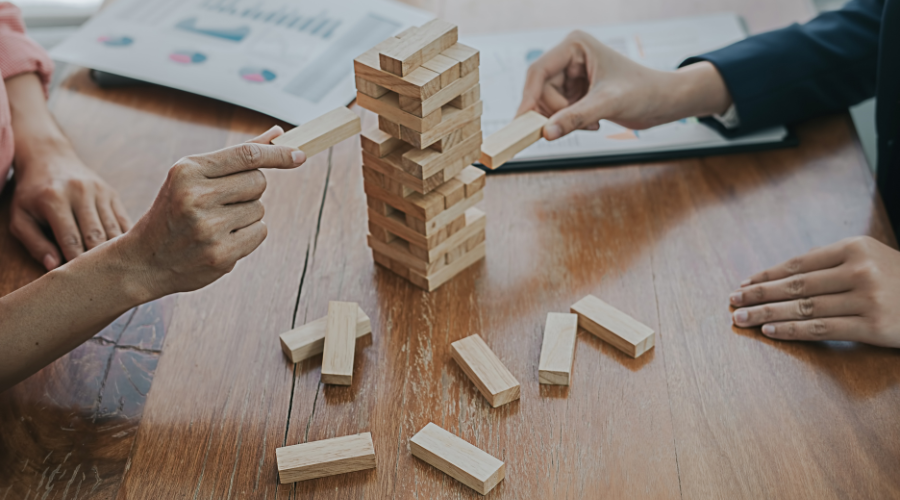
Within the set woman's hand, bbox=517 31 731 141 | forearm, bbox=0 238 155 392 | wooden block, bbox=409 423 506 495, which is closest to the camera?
wooden block, bbox=409 423 506 495

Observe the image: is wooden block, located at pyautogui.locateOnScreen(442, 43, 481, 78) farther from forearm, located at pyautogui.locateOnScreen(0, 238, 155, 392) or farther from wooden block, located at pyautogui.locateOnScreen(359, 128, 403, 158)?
forearm, located at pyautogui.locateOnScreen(0, 238, 155, 392)

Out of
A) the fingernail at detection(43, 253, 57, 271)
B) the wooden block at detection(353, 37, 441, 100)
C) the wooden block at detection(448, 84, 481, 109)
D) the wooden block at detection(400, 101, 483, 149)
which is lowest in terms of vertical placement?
the fingernail at detection(43, 253, 57, 271)

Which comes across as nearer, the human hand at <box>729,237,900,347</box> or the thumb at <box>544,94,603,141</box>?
the human hand at <box>729,237,900,347</box>

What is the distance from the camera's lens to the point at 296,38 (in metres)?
1.71

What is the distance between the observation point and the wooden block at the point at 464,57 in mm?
1062

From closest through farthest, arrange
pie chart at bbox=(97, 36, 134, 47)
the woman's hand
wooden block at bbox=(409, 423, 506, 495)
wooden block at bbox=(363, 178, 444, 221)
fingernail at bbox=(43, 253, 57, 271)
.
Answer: wooden block at bbox=(409, 423, 506, 495) < wooden block at bbox=(363, 178, 444, 221) < fingernail at bbox=(43, 253, 57, 271) < the woman's hand < pie chart at bbox=(97, 36, 134, 47)

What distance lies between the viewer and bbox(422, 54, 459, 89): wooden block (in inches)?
40.9

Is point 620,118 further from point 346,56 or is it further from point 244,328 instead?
point 244,328

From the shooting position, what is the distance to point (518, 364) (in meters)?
1.12

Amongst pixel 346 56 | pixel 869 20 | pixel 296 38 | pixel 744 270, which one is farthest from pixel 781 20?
pixel 296 38

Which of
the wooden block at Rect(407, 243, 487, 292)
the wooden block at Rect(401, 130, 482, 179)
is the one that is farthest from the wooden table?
the wooden block at Rect(401, 130, 482, 179)

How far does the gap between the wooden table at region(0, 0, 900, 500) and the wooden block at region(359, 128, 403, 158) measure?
0.23 m

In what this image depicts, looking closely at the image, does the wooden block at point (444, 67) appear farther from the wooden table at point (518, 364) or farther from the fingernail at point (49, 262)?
the fingernail at point (49, 262)

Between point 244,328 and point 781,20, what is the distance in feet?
4.75
